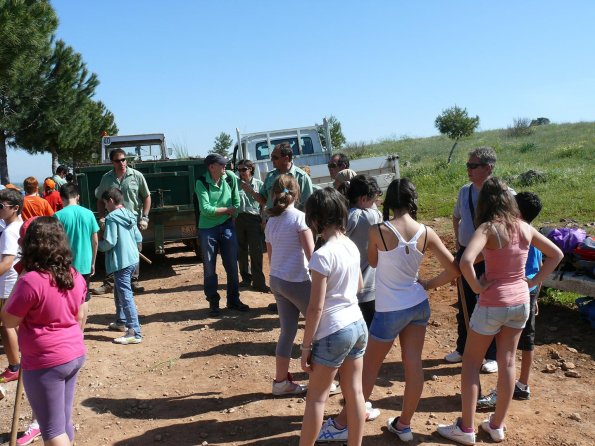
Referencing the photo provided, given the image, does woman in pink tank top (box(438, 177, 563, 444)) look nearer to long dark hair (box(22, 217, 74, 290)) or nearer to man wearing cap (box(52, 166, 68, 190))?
long dark hair (box(22, 217, 74, 290))

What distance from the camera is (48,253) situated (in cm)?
292

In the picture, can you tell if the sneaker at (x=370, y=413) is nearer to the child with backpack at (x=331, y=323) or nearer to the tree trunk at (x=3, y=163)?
the child with backpack at (x=331, y=323)

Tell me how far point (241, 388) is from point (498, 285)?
2.27 metres

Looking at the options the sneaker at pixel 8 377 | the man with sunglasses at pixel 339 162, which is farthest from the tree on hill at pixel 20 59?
the sneaker at pixel 8 377

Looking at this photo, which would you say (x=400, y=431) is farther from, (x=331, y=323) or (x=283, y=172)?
(x=283, y=172)

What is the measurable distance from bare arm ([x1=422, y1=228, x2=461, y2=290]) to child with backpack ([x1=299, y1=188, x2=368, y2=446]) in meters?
0.51

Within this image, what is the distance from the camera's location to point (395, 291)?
10.8 ft

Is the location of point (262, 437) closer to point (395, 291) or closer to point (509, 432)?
point (395, 291)

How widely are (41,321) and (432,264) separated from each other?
6.56 m

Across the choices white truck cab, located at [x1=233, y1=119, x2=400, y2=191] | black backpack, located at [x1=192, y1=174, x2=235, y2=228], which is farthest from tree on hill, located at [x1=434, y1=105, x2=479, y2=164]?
black backpack, located at [x1=192, y1=174, x2=235, y2=228]

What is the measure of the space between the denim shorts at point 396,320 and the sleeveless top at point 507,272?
1.27 ft

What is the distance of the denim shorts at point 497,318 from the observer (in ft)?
10.9

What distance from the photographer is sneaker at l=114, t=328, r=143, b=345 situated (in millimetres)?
5691

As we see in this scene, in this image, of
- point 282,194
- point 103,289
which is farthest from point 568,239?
point 103,289
